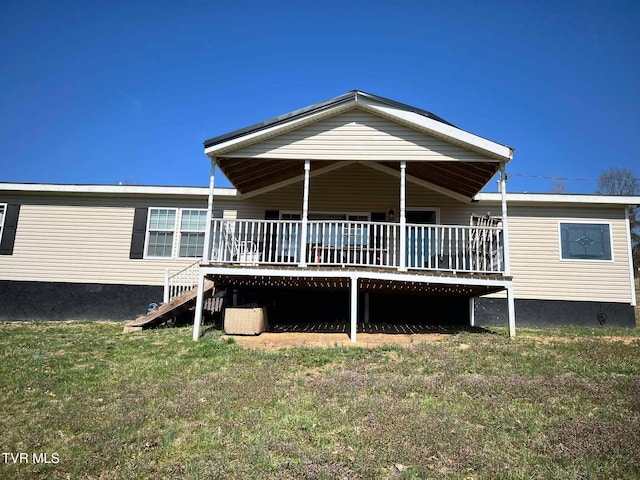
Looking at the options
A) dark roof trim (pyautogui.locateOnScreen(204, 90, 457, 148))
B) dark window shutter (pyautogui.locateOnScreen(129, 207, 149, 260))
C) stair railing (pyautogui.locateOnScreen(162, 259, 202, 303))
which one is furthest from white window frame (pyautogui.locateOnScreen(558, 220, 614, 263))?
dark window shutter (pyautogui.locateOnScreen(129, 207, 149, 260))

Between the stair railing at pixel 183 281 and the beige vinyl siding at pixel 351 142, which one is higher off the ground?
the beige vinyl siding at pixel 351 142

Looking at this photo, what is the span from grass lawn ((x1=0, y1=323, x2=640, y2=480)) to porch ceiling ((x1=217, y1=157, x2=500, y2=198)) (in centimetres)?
427

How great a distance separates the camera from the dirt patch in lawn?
740cm

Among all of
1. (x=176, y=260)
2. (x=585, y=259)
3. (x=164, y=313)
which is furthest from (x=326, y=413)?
(x=585, y=259)

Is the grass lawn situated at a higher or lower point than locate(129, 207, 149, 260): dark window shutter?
lower

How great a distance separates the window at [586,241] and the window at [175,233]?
393 inches

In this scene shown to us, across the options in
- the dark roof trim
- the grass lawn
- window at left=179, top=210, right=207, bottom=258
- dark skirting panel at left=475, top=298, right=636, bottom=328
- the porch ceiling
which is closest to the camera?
the grass lawn

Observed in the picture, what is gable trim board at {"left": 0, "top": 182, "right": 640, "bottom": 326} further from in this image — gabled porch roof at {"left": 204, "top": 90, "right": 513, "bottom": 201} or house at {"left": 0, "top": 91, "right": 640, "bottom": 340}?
gabled porch roof at {"left": 204, "top": 90, "right": 513, "bottom": 201}

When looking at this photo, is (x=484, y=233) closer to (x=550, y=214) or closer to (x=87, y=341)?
(x=550, y=214)

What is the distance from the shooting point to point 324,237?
962 cm

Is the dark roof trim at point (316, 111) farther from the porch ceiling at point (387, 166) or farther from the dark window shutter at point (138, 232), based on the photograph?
the dark window shutter at point (138, 232)

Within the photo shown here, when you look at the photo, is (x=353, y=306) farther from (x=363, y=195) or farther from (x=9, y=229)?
(x=9, y=229)

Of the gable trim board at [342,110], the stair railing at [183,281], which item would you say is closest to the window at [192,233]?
the stair railing at [183,281]

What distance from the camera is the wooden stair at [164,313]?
30.4ft
